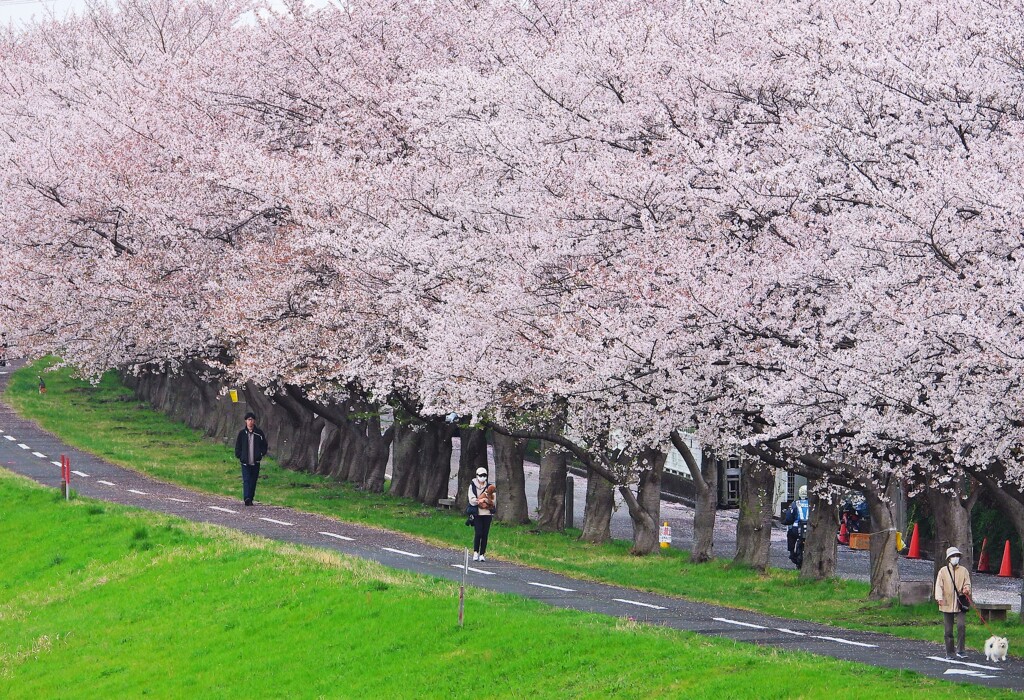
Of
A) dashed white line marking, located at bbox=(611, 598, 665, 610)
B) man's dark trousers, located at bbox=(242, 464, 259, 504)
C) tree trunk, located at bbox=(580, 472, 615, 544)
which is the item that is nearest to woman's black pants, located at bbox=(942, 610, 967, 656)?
dashed white line marking, located at bbox=(611, 598, 665, 610)

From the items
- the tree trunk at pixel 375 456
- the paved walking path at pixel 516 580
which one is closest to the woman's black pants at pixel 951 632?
the paved walking path at pixel 516 580

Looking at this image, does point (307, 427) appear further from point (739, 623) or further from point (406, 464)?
point (739, 623)

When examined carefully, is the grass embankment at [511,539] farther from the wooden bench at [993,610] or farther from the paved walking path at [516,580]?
the paved walking path at [516,580]

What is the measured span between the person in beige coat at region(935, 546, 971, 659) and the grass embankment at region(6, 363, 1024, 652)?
109cm

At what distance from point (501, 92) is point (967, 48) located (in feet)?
34.1

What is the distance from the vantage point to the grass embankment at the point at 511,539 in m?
22.5

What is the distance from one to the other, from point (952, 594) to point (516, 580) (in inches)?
319

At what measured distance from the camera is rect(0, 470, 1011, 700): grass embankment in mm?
15992

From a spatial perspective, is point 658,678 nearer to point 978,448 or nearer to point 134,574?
point 978,448

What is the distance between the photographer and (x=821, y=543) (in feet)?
90.3

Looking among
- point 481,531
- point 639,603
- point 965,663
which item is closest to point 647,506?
point 481,531

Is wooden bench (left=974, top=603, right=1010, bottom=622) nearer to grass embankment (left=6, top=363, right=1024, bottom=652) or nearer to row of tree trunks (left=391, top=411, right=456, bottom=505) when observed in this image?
grass embankment (left=6, top=363, right=1024, bottom=652)

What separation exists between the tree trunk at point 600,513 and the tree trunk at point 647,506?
3.49 feet

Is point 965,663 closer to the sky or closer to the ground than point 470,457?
closer to the ground
